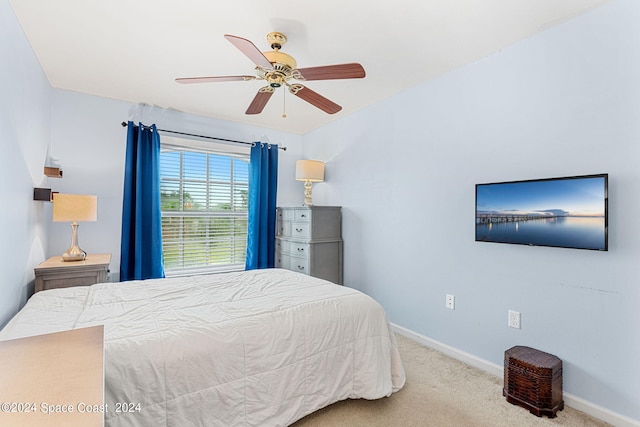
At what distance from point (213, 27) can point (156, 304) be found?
6.05 ft

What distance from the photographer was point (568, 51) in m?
1.96

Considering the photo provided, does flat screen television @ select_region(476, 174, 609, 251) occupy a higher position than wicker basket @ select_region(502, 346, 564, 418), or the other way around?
flat screen television @ select_region(476, 174, 609, 251)

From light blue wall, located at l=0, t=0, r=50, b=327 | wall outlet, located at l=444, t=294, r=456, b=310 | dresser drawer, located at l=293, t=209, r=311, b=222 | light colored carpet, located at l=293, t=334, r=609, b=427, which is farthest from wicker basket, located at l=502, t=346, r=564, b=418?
light blue wall, located at l=0, t=0, r=50, b=327

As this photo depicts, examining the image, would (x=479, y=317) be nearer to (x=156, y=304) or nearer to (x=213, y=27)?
(x=156, y=304)

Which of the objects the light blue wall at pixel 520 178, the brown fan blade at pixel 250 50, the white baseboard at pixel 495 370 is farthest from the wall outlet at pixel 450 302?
the brown fan blade at pixel 250 50

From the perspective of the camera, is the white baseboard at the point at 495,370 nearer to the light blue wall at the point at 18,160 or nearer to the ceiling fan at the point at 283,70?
the ceiling fan at the point at 283,70

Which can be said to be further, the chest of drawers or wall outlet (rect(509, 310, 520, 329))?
the chest of drawers

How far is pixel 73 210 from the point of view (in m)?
2.60

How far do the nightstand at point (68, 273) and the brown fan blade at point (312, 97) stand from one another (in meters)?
2.20

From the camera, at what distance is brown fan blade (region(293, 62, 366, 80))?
186cm

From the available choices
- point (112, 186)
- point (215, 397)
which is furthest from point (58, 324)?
point (112, 186)

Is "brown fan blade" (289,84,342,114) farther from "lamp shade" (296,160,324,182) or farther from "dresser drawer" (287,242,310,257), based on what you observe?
"dresser drawer" (287,242,310,257)

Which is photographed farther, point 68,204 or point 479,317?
point 68,204

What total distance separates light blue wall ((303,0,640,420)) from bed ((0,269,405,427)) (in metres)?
0.99
